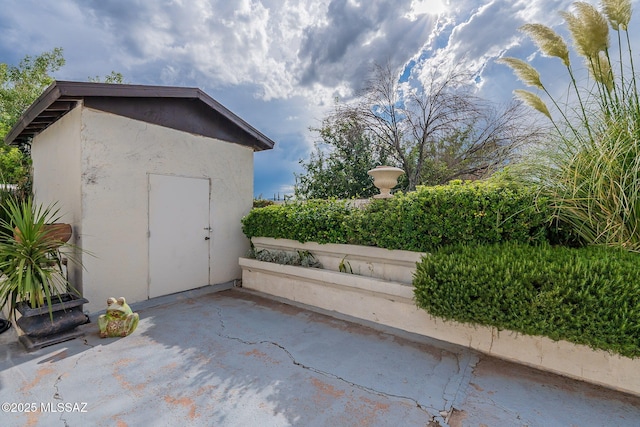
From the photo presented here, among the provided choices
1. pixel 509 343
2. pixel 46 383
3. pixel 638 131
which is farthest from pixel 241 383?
pixel 638 131

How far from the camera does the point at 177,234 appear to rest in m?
4.98

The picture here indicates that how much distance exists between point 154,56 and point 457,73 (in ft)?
29.6

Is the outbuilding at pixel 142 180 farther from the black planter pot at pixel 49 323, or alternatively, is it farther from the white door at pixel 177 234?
the black planter pot at pixel 49 323

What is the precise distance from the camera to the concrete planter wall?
252cm

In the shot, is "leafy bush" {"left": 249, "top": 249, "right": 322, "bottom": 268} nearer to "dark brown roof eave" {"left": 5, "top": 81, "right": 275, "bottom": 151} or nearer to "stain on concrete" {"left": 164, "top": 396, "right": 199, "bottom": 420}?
"dark brown roof eave" {"left": 5, "top": 81, "right": 275, "bottom": 151}

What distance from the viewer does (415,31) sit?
7773mm

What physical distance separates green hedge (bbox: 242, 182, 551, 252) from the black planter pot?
129 inches

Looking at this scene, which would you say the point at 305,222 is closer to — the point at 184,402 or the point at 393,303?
the point at 393,303

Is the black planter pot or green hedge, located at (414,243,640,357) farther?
the black planter pot

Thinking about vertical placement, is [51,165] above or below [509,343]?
above

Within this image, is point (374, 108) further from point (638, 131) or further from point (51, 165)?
point (51, 165)

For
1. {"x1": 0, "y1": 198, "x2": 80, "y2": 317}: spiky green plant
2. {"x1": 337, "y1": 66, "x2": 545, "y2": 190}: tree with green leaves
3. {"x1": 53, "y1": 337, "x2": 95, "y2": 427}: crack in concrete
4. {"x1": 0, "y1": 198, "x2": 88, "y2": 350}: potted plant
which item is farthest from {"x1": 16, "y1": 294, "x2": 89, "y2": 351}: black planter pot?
{"x1": 337, "y1": 66, "x2": 545, "y2": 190}: tree with green leaves

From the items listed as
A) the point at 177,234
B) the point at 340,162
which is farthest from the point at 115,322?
the point at 340,162

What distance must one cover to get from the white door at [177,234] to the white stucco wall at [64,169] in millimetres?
950
